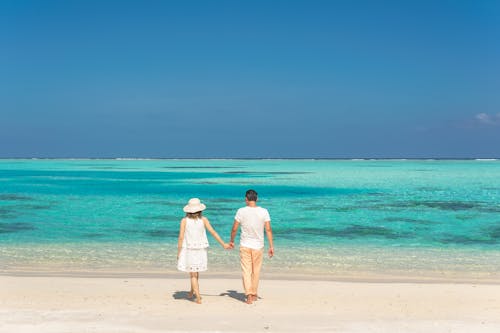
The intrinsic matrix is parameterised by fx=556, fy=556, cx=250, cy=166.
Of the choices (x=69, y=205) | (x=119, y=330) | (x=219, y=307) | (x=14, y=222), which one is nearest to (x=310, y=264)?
(x=219, y=307)

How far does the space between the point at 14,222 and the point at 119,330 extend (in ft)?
68.2

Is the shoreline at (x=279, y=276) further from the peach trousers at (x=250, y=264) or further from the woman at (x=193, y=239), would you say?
the woman at (x=193, y=239)

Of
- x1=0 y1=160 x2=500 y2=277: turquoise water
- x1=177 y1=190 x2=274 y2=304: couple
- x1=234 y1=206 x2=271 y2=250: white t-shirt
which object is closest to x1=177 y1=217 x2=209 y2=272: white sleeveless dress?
x1=177 y1=190 x2=274 y2=304: couple

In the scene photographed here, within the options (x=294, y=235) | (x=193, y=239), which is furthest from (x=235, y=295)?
(x=294, y=235)

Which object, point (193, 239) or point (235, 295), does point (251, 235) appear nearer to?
point (193, 239)

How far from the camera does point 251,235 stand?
953 cm

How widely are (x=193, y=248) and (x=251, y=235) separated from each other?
3.32ft

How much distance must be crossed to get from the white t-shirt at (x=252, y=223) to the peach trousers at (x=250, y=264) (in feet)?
0.35

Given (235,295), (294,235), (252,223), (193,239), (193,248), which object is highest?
(252,223)

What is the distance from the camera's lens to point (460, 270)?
604 inches

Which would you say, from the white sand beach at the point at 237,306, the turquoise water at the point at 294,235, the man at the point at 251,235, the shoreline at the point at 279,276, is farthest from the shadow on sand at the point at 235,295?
the turquoise water at the point at 294,235

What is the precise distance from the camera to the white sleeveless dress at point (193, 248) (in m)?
9.39

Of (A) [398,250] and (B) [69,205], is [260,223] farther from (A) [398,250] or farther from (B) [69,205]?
(B) [69,205]

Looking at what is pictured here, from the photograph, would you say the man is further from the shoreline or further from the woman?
the shoreline
